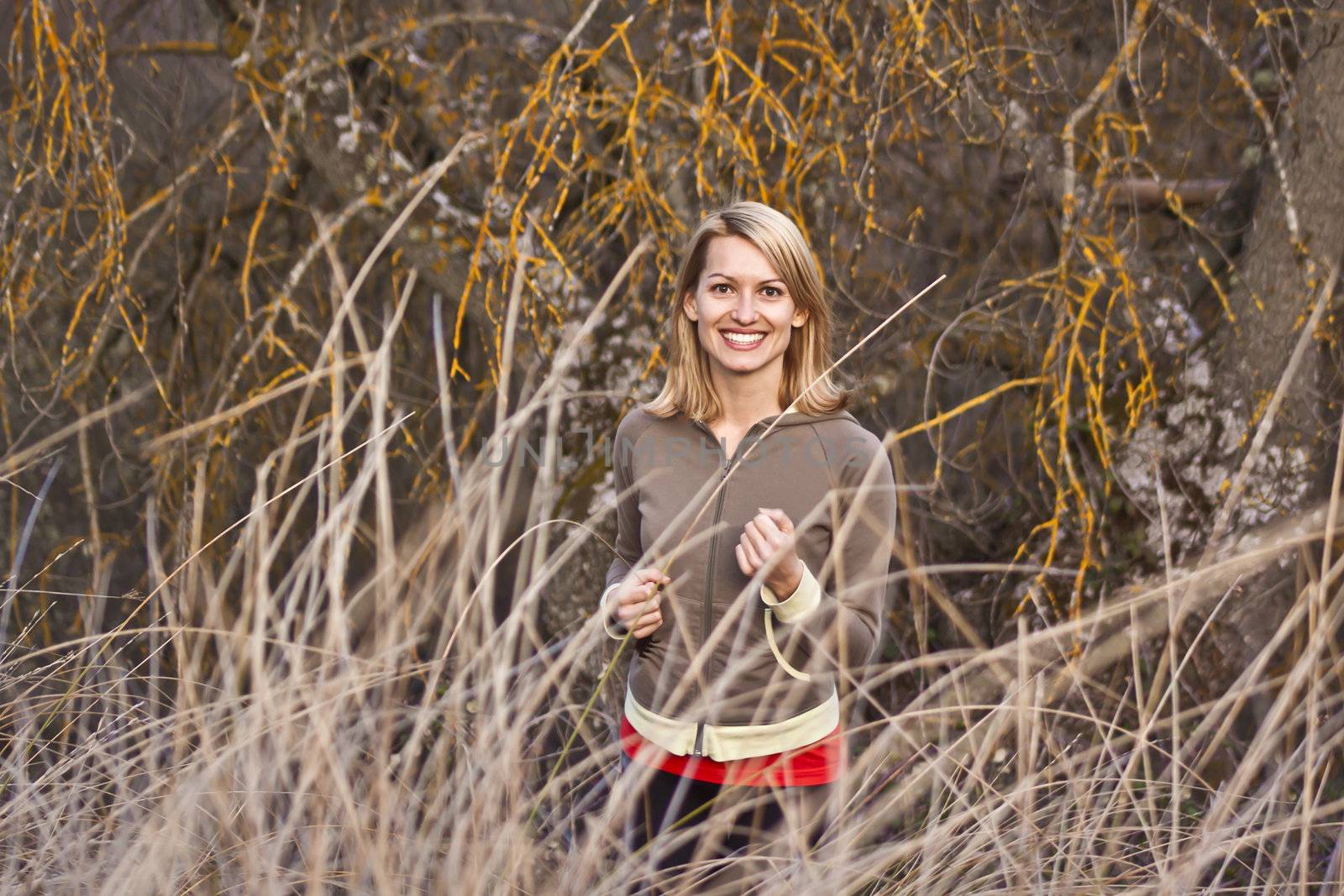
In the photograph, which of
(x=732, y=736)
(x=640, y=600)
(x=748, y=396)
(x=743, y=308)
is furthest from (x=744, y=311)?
(x=732, y=736)

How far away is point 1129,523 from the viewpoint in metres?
2.82

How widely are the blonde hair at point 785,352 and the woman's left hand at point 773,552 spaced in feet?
0.88

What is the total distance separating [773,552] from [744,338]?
0.32m

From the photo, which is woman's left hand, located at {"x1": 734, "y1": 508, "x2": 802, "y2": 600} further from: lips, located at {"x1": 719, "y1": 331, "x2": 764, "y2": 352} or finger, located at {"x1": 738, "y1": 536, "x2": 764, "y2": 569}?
lips, located at {"x1": 719, "y1": 331, "x2": 764, "y2": 352}

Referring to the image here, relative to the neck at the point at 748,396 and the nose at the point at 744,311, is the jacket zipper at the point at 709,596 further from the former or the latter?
the nose at the point at 744,311

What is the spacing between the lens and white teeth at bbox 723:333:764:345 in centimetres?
140

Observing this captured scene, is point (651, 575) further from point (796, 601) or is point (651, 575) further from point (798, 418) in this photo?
point (798, 418)

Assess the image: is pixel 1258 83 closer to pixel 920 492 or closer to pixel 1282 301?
pixel 1282 301

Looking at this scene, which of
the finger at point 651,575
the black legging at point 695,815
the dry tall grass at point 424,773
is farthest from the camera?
the black legging at point 695,815

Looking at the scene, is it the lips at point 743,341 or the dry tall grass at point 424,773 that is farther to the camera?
the lips at point 743,341

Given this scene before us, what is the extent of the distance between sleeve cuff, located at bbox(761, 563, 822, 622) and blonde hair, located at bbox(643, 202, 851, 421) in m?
0.27

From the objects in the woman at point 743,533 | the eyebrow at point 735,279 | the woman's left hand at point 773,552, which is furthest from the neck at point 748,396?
the woman's left hand at point 773,552

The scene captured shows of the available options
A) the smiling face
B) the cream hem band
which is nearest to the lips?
the smiling face

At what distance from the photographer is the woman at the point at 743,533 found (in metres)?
1.37
